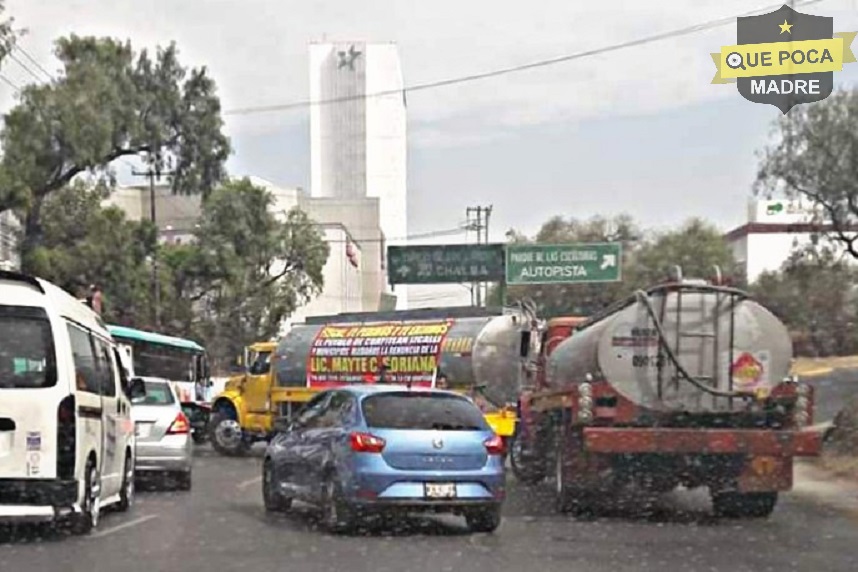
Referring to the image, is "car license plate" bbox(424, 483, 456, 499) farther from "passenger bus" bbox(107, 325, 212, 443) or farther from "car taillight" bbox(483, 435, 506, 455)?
"passenger bus" bbox(107, 325, 212, 443)

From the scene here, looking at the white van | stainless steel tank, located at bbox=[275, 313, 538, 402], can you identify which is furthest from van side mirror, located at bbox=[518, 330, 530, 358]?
the white van

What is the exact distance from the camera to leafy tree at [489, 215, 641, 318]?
59.3 meters

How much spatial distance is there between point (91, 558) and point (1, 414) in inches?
56.0

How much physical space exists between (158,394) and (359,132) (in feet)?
374

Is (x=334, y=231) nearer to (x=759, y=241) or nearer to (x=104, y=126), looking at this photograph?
(x=759, y=241)

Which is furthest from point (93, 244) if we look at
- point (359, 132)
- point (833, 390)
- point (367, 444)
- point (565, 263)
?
point (359, 132)

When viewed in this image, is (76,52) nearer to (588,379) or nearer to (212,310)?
(588,379)

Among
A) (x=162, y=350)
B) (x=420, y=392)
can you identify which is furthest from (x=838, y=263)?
(x=420, y=392)

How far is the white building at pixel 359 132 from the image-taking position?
124m

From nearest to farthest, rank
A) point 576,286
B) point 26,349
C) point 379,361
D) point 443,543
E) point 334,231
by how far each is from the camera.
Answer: point 26,349 < point 443,543 < point 379,361 < point 576,286 < point 334,231

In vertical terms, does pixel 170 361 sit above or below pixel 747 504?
above

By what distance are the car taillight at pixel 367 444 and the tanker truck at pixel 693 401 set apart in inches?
123

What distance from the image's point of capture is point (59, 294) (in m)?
13.0

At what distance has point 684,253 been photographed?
62688 mm
